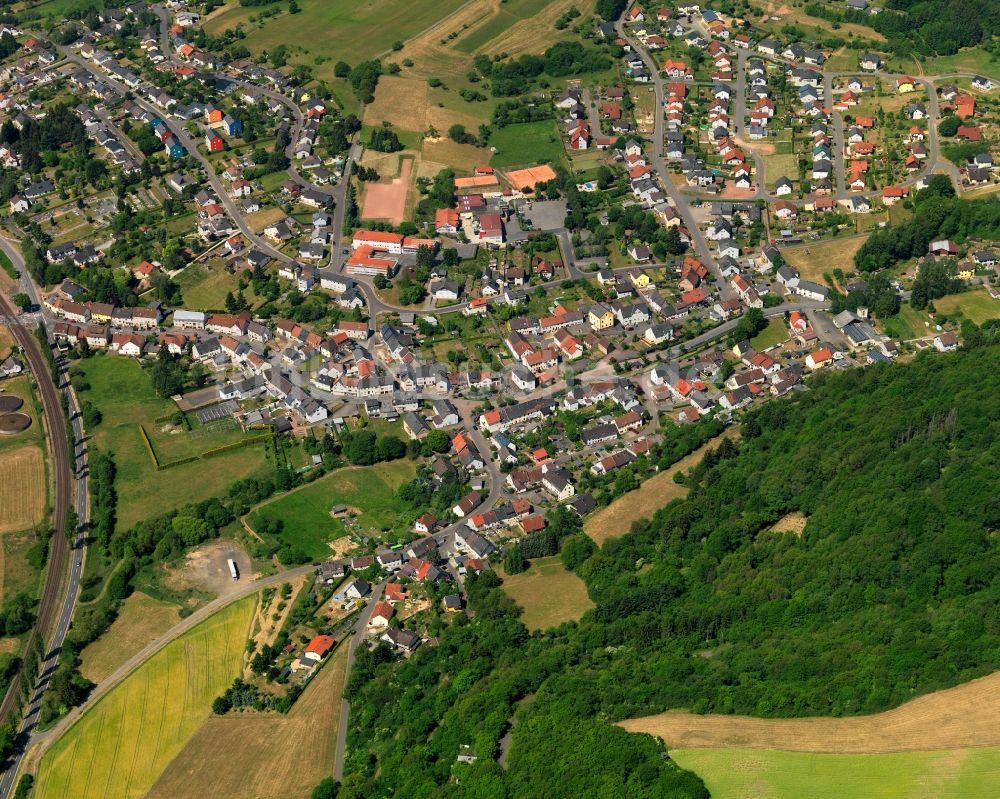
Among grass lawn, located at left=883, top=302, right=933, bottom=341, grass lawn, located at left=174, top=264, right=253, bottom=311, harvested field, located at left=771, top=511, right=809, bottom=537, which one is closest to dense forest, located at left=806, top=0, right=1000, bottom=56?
grass lawn, located at left=883, top=302, right=933, bottom=341

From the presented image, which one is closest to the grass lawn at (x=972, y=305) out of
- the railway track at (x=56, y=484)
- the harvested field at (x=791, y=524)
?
the harvested field at (x=791, y=524)

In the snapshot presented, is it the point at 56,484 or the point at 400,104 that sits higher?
the point at 400,104

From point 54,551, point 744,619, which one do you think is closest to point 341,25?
point 54,551

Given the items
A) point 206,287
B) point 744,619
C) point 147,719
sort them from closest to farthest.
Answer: point 744,619, point 147,719, point 206,287

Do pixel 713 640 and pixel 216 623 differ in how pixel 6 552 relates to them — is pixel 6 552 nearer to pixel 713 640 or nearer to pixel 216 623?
pixel 216 623

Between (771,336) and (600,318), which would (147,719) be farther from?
(771,336)

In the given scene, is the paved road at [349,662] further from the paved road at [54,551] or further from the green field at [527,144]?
the green field at [527,144]

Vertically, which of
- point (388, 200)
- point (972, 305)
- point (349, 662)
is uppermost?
point (388, 200)
